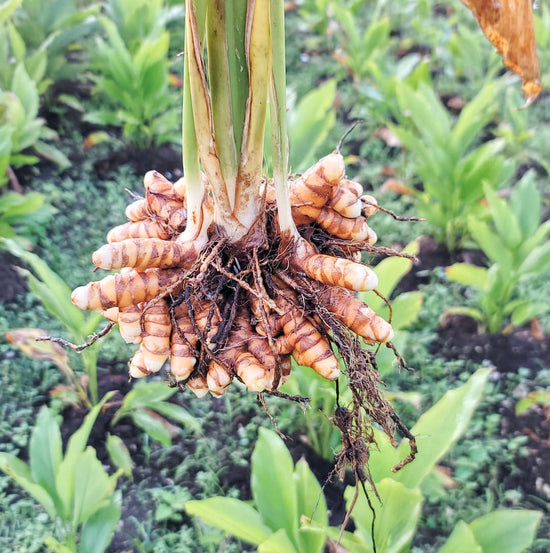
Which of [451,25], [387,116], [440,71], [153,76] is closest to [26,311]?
[153,76]

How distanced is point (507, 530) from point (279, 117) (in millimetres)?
853

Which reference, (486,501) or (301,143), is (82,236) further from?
(486,501)

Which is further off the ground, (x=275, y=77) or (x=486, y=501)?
(x=275, y=77)

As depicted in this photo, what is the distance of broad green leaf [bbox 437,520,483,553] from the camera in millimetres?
1051

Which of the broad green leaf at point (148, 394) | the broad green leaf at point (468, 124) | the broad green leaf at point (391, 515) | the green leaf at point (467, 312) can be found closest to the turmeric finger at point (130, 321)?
the broad green leaf at point (391, 515)

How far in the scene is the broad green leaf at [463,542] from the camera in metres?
1.05

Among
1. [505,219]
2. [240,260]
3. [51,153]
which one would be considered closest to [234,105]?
[240,260]

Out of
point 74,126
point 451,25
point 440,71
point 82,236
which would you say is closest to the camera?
point 82,236

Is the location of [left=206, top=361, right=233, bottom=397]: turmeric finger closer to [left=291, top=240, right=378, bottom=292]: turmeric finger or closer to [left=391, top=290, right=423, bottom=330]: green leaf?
[left=291, top=240, right=378, bottom=292]: turmeric finger

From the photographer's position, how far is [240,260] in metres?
0.95

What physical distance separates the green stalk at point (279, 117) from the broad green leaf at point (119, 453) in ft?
2.87

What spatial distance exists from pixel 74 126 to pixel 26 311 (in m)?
1.09

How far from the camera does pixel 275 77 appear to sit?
81 cm

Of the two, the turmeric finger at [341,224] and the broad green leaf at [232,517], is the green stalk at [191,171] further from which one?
the broad green leaf at [232,517]
